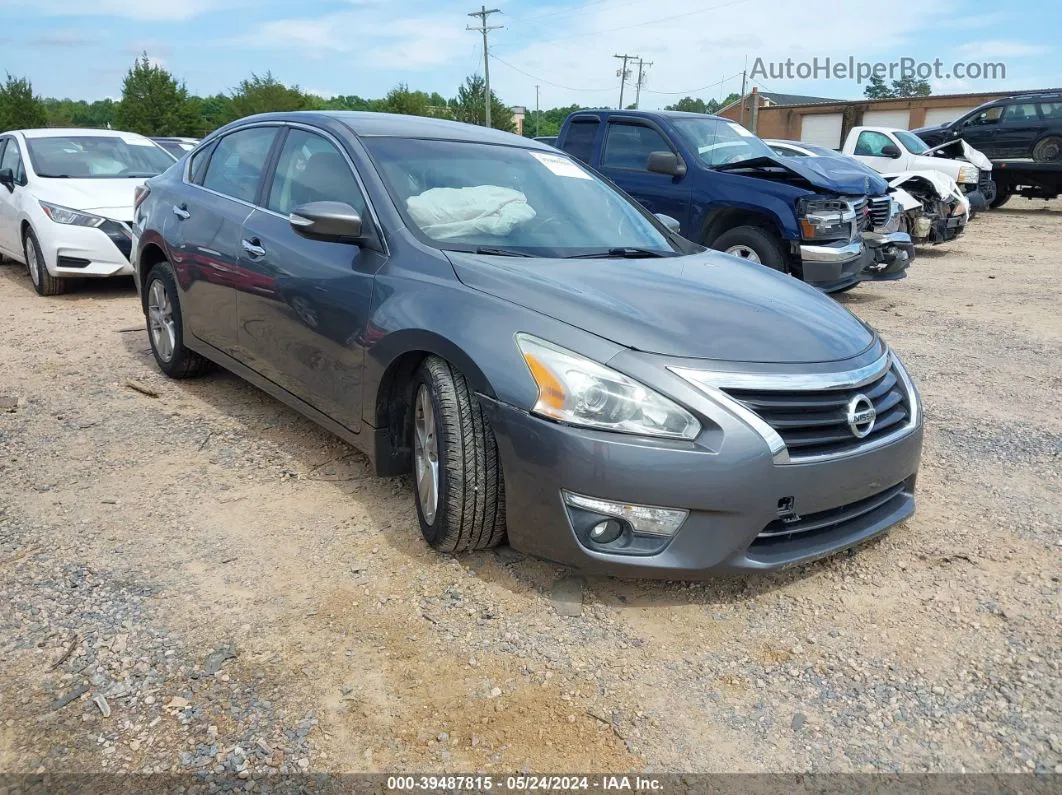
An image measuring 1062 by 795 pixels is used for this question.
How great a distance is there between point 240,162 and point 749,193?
4.67 metres

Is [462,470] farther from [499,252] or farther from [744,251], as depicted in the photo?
[744,251]

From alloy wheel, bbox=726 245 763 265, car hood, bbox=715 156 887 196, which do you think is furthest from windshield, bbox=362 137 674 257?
car hood, bbox=715 156 887 196

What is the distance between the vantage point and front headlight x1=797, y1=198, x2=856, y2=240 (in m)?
7.24

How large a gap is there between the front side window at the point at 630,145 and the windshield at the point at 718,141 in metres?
0.25

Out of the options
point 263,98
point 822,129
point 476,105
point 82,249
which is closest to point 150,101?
point 263,98

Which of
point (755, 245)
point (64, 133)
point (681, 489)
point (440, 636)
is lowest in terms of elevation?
point (440, 636)

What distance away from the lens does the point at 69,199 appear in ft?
25.8

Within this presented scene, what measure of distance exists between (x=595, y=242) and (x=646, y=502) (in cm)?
142

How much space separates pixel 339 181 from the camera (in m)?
3.59

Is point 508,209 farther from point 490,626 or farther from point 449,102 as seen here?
point 449,102

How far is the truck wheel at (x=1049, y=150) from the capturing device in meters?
16.8

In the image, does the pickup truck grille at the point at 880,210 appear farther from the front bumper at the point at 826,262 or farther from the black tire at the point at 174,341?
the black tire at the point at 174,341

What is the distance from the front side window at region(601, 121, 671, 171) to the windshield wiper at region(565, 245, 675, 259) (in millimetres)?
4748

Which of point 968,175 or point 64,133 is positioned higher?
point 64,133
